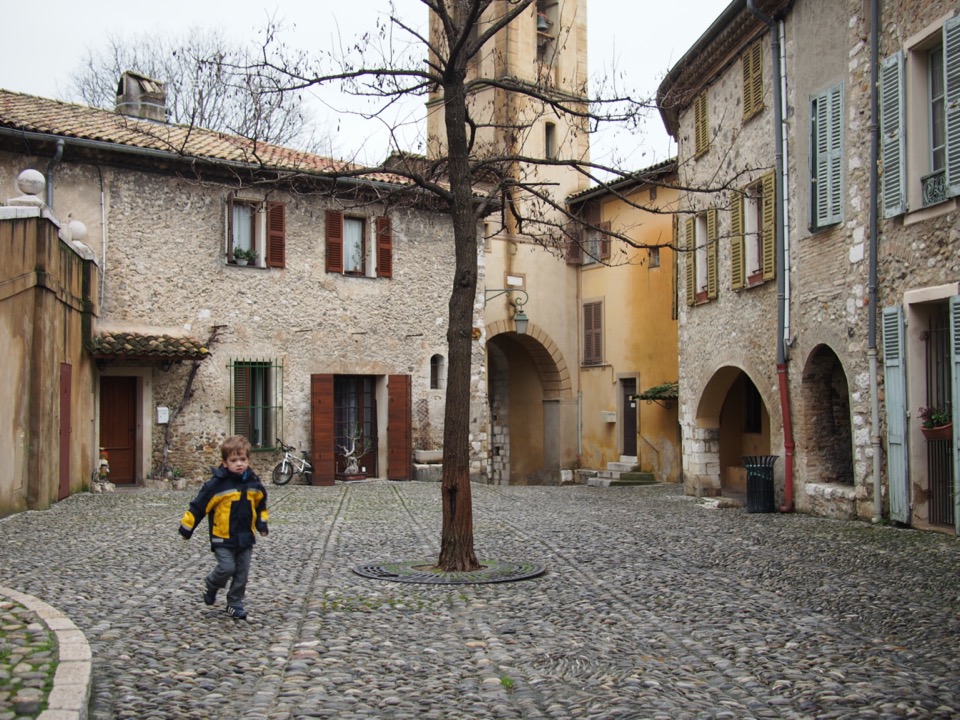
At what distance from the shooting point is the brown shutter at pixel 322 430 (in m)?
20.7

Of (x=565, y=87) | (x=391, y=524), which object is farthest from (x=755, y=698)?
(x=565, y=87)

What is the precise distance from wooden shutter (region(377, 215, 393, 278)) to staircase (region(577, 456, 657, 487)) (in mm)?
7365

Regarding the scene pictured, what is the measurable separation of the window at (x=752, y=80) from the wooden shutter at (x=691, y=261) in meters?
2.66

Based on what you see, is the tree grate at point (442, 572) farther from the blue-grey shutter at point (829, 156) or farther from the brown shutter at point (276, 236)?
the brown shutter at point (276, 236)

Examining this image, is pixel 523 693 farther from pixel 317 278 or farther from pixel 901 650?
pixel 317 278

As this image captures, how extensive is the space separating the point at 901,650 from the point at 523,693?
2.22 m

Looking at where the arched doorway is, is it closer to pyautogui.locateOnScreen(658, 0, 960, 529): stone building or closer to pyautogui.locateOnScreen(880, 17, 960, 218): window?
pyautogui.locateOnScreen(658, 0, 960, 529): stone building

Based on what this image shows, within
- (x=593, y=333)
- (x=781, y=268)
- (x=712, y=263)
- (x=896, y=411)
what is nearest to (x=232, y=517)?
(x=896, y=411)

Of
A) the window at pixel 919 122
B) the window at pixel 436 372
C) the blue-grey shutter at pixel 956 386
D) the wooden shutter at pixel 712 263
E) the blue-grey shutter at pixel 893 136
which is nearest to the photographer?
the blue-grey shutter at pixel 956 386

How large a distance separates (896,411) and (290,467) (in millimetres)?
12512

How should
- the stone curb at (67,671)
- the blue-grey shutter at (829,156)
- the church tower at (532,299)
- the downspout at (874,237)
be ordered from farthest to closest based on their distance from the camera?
the church tower at (532,299), the blue-grey shutter at (829,156), the downspout at (874,237), the stone curb at (67,671)

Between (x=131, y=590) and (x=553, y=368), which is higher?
(x=553, y=368)

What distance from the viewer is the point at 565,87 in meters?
29.0

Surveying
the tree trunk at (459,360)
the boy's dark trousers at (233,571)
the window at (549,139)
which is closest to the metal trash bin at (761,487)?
the tree trunk at (459,360)
